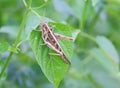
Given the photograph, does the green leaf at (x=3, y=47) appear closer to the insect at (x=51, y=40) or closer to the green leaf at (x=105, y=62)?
the insect at (x=51, y=40)

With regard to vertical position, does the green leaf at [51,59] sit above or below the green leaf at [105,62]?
above

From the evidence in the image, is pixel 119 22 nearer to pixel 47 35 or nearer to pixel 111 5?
pixel 111 5

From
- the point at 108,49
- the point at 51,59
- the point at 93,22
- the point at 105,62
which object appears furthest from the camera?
the point at 93,22

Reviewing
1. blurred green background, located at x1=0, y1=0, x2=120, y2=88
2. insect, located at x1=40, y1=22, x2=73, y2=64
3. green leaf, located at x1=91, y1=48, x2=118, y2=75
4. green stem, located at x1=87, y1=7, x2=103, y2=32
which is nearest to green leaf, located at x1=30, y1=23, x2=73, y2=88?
insect, located at x1=40, y1=22, x2=73, y2=64

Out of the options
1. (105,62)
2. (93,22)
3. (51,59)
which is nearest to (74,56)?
(105,62)

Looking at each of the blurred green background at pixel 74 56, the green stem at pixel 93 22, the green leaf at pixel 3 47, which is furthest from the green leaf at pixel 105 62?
the green leaf at pixel 3 47

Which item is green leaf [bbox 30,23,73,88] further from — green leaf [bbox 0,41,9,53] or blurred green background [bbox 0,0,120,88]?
blurred green background [bbox 0,0,120,88]

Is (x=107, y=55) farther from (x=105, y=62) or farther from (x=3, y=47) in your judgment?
(x=3, y=47)

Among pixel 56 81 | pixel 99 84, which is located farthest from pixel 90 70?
pixel 56 81

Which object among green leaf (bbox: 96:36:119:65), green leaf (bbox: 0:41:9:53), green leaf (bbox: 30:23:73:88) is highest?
green leaf (bbox: 30:23:73:88)

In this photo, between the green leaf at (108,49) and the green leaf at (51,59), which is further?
the green leaf at (108,49)

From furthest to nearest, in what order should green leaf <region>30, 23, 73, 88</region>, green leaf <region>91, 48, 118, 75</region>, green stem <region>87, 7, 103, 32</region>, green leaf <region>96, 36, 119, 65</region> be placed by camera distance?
1. green stem <region>87, 7, 103, 32</region>
2. green leaf <region>91, 48, 118, 75</region>
3. green leaf <region>96, 36, 119, 65</region>
4. green leaf <region>30, 23, 73, 88</region>
